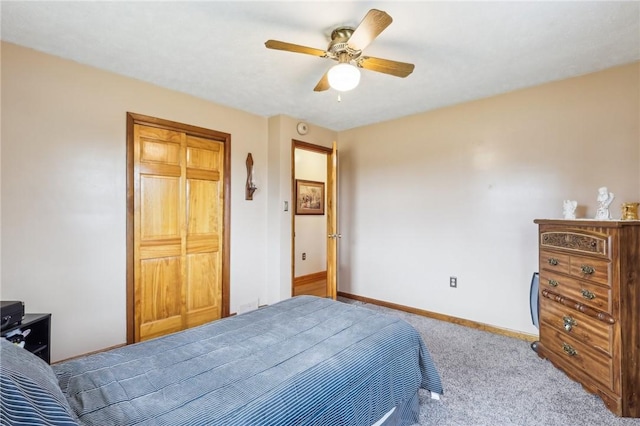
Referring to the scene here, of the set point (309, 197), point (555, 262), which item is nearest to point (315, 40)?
point (555, 262)

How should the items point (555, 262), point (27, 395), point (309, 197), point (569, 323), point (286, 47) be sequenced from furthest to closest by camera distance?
point (309, 197) → point (555, 262) → point (569, 323) → point (286, 47) → point (27, 395)

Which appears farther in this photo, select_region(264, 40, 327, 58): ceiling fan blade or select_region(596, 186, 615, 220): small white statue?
select_region(596, 186, 615, 220): small white statue

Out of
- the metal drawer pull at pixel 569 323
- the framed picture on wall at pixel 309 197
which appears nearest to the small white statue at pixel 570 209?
the metal drawer pull at pixel 569 323

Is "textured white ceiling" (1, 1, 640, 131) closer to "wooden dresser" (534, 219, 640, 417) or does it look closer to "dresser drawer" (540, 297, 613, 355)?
"wooden dresser" (534, 219, 640, 417)

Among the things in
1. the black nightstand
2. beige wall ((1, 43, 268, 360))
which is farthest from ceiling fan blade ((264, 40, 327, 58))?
the black nightstand

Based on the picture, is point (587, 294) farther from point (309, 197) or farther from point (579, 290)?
point (309, 197)

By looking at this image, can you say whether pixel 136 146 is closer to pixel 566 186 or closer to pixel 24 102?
pixel 24 102

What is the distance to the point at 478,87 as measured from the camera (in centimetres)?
296

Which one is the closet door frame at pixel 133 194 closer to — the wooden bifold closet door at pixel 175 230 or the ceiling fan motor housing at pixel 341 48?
the wooden bifold closet door at pixel 175 230

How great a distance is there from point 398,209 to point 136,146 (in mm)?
3037

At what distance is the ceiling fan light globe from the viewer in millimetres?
1870

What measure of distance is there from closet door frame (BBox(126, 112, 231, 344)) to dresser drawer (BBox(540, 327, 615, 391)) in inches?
124

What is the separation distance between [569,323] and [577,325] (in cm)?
6

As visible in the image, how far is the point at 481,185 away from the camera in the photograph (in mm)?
3264
